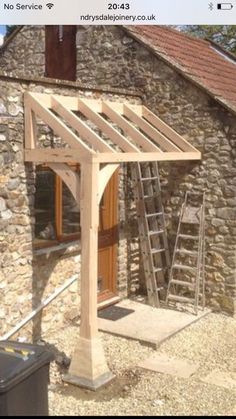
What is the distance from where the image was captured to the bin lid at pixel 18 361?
2969mm

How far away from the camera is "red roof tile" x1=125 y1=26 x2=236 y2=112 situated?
630 cm

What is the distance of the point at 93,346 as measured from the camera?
458cm

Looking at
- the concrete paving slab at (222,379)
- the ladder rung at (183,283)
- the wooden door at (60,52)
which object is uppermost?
the wooden door at (60,52)

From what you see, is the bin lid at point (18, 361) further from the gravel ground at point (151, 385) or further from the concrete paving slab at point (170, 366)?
the concrete paving slab at point (170, 366)

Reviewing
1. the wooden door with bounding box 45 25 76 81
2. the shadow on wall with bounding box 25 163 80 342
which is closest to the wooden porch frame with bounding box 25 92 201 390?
the shadow on wall with bounding box 25 163 80 342

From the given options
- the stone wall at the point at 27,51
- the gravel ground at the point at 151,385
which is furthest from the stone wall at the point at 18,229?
the stone wall at the point at 27,51

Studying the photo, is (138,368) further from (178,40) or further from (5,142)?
(178,40)

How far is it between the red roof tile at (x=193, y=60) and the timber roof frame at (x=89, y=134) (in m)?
0.77

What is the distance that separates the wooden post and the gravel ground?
0.12 meters

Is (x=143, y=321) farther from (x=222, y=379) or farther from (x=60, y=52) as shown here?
(x=60, y=52)

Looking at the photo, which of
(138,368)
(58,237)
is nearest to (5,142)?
(58,237)

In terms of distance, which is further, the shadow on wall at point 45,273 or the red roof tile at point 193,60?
the red roof tile at point 193,60

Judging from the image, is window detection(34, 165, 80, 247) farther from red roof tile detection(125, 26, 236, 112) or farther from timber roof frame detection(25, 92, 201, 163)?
red roof tile detection(125, 26, 236, 112)
